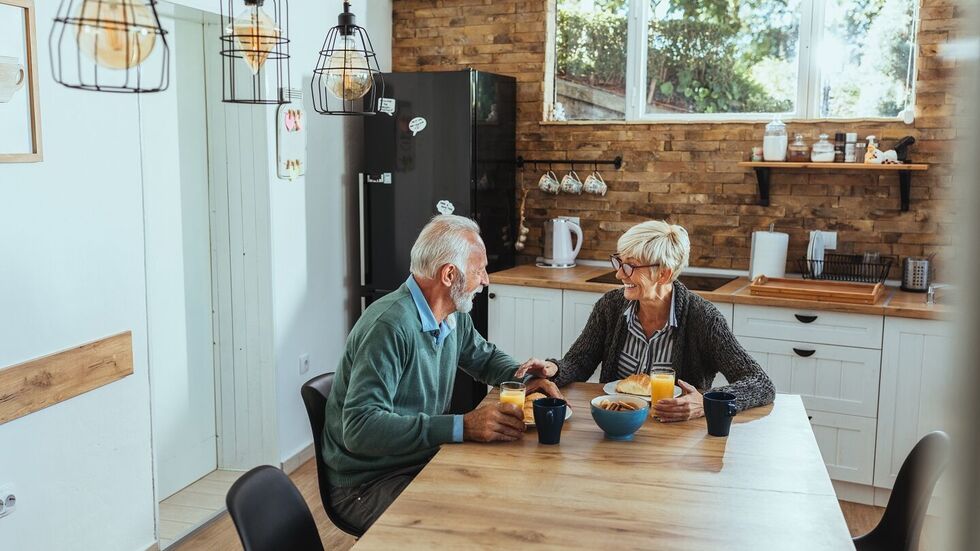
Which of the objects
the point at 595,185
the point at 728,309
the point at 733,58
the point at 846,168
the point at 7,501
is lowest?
the point at 7,501

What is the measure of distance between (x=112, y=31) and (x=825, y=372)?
3085 mm

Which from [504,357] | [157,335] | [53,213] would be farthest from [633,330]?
[157,335]

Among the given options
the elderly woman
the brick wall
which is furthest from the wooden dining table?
the brick wall

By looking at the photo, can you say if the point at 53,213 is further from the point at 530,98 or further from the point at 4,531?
the point at 530,98

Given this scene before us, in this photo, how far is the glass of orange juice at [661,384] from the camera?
89.0 inches

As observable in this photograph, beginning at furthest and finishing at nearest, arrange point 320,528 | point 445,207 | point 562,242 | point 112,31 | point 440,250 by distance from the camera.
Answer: point 562,242
point 445,207
point 320,528
point 440,250
point 112,31

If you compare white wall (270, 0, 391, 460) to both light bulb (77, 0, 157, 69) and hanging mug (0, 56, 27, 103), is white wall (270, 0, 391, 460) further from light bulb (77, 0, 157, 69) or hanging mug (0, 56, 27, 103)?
light bulb (77, 0, 157, 69)

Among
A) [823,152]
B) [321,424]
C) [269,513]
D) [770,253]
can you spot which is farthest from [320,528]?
[823,152]

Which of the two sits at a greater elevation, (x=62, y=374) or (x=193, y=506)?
(x=62, y=374)

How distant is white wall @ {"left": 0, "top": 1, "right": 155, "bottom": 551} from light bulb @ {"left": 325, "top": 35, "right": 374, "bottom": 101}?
3.00ft

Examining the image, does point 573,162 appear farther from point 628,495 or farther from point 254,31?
point 628,495

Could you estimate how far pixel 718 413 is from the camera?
2064 millimetres

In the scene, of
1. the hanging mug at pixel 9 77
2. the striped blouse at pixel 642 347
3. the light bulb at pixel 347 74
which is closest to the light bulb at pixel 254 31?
the light bulb at pixel 347 74

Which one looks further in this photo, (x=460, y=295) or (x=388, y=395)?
(x=460, y=295)
